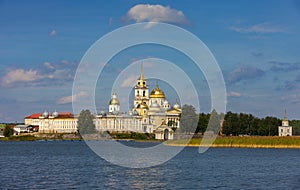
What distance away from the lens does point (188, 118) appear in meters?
Result: 101

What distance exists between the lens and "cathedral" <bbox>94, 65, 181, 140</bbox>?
124 metres

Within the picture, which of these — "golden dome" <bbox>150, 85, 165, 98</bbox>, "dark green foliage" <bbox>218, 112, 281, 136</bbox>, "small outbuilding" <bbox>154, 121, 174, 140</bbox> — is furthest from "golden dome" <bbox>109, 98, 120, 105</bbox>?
"dark green foliage" <bbox>218, 112, 281, 136</bbox>

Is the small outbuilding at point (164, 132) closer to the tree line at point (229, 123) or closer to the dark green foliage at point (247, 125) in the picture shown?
the tree line at point (229, 123)

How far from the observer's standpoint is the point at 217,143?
6681 cm

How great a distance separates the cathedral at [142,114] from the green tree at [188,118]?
48.2 feet

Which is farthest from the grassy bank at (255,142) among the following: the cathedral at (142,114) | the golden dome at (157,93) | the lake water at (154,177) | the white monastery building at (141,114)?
the golden dome at (157,93)

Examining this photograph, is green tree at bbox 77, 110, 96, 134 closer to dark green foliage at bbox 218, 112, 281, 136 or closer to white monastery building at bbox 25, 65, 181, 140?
white monastery building at bbox 25, 65, 181, 140

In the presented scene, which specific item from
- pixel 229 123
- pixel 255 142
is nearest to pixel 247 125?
pixel 229 123

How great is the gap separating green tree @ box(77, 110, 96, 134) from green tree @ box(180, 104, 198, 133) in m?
25.7

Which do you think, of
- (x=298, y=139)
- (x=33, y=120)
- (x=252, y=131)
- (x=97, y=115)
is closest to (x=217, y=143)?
(x=298, y=139)

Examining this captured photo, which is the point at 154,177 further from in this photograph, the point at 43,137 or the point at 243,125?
the point at 43,137

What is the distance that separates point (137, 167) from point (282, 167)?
9.08 meters

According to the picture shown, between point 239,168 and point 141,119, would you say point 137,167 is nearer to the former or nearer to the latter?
point 239,168

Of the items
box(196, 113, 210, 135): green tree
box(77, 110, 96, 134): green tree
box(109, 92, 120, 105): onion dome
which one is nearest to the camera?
box(196, 113, 210, 135): green tree
